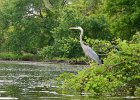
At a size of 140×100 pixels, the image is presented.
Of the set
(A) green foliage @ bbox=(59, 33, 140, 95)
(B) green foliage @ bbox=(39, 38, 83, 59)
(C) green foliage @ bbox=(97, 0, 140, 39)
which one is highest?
(C) green foliage @ bbox=(97, 0, 140, 39)

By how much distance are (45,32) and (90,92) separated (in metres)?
62.0

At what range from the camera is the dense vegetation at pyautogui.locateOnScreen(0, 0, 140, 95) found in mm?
20266

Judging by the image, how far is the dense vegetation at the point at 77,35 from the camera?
2027 cm

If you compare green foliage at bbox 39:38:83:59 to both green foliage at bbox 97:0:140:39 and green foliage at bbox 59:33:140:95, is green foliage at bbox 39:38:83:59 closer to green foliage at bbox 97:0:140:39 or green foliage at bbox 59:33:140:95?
green foliage at bbox 97:0:140:39

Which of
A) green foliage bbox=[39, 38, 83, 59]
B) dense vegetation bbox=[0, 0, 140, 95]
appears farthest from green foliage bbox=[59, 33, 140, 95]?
green foliage bbox=[39, 38, 83, 59]

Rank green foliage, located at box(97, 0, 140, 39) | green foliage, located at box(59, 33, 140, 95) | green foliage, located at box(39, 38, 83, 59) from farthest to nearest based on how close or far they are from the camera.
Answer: green foliage, located at box(39, 38, 83, 59)
green foliage, located at box(97, 0, 140, 39)
green foliage, located at box(59, 33, 140, 95)

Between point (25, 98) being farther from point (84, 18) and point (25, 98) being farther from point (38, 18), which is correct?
point (38, 18)

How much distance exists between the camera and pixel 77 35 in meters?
68.4

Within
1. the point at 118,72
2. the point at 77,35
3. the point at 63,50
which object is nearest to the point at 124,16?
the point at 63,50

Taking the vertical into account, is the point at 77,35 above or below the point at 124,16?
below

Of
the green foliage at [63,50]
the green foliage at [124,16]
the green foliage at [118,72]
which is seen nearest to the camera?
the green foliage at [118,72]

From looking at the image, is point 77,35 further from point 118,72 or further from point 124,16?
point 118,72

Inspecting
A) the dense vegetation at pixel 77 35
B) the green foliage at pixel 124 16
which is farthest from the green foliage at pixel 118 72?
the green foliage at pixel 124 16

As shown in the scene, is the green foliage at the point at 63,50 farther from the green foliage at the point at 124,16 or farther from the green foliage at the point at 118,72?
the green foliage at the point at 118,72
